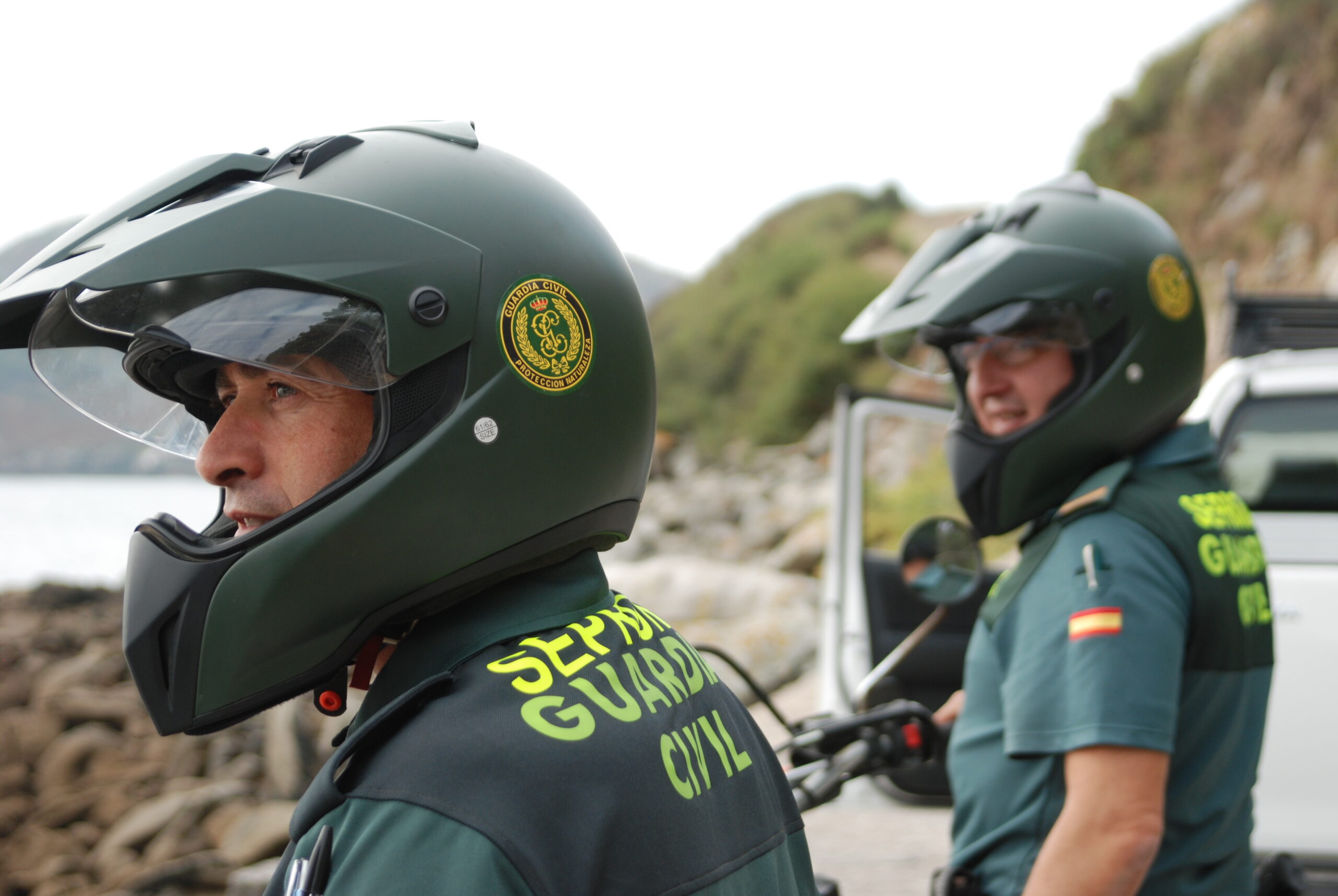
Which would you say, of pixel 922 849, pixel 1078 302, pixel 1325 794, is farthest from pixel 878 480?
pixel 1078 302

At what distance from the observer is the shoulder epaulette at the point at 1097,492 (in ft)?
6.64

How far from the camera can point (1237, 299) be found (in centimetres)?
453

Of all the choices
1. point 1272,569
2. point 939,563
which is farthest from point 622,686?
point 1272,569

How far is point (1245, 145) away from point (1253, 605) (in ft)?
85.1

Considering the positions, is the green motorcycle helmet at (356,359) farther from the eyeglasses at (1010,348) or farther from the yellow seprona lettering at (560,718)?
the eyeglasses at (1010,348)

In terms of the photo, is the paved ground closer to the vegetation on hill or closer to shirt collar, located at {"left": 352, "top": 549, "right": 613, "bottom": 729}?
shirt collar, located at {"left": 352, "top": 549, "right": 613, "bottom": 729}

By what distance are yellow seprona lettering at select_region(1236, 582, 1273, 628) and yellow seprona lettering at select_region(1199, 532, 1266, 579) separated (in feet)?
0.07

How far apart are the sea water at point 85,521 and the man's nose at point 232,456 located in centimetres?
7

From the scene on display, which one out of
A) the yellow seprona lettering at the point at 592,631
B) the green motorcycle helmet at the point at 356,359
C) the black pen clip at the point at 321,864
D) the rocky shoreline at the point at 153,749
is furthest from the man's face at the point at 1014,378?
the rocky shoreline at the point at 153,749

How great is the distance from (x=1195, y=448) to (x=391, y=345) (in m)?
1.64

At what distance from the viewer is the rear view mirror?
2.95 metres

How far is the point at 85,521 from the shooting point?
9.02m

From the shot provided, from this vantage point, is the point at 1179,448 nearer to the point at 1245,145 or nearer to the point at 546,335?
the point at 546,335

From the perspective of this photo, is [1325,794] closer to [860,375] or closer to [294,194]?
[294,194]
